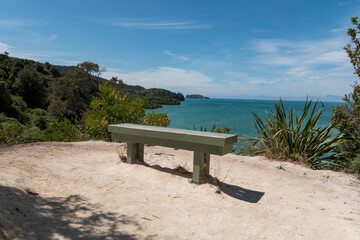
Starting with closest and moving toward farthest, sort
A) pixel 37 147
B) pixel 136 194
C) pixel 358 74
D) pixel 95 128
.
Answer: pixel 136 194
pixel 358 74
pixel 37 147
pixel 95 128

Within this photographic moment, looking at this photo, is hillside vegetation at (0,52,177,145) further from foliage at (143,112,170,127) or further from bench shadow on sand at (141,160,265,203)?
bench shadow on sand at (141,160,265,203)

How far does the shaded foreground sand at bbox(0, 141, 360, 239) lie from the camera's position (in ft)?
7.53

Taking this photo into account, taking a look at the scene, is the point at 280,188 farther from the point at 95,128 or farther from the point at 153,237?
the point at 95,128

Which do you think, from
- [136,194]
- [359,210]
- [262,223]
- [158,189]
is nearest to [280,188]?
[359,210]

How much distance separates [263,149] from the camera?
19.5 feet

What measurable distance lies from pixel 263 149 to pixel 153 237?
4.41 m

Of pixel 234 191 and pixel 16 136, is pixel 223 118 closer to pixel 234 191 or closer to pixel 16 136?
pixel 16 136

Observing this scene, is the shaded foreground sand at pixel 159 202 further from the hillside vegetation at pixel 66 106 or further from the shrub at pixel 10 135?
the hillside vegetation at pixel 66 106

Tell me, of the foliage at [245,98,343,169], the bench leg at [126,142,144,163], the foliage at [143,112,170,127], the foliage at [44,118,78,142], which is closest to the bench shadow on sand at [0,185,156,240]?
the bench leg at [126,142,144,163]

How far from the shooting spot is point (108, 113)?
7188mm

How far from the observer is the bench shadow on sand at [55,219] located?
A: 6.70 ft

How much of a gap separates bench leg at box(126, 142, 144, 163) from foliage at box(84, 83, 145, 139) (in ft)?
10.5

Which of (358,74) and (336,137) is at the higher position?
(358,74)

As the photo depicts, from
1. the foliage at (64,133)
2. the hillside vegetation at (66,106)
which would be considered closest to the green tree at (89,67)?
the hillside vegetation at (66,106)
